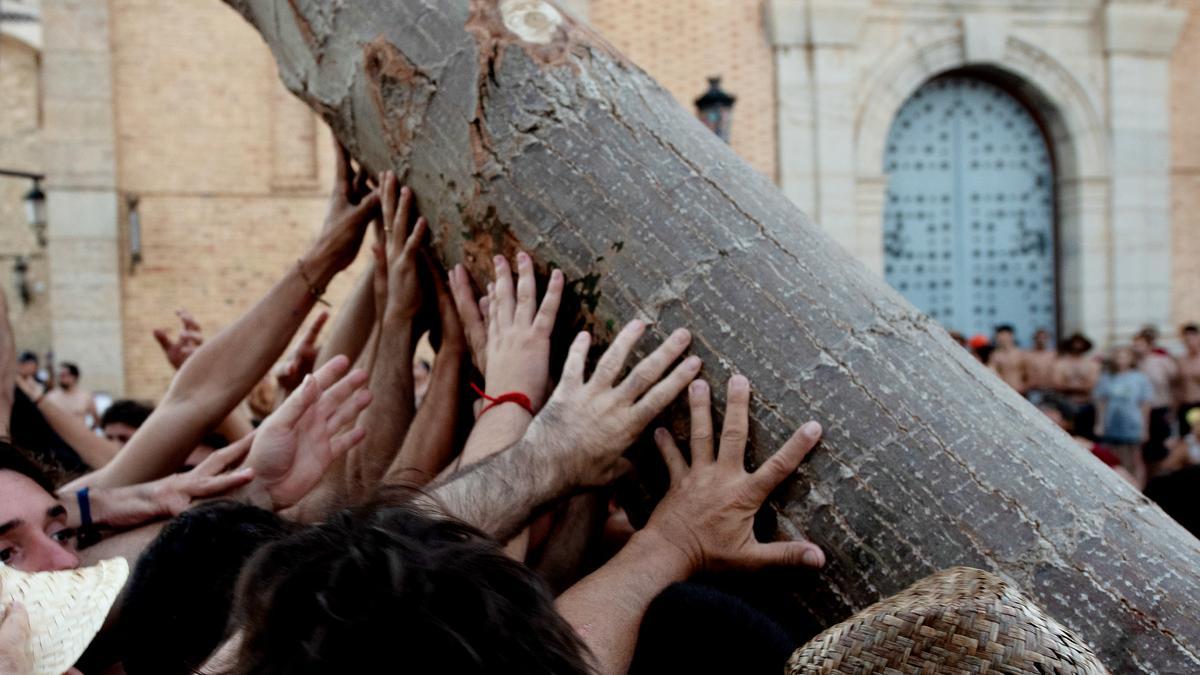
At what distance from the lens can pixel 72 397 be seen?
9.08 meters

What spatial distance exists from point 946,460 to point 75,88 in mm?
12251

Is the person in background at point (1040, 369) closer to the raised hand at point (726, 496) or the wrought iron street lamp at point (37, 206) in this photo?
the wrought iron street lamp at point (37, 206)

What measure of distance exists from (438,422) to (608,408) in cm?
68

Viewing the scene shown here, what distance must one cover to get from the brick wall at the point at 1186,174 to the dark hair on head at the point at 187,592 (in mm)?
14888

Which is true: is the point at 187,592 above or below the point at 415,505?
below

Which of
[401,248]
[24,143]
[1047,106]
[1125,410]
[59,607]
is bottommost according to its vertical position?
[1125,410]

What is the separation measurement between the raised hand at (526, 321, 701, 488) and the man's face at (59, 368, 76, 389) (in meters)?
9.33

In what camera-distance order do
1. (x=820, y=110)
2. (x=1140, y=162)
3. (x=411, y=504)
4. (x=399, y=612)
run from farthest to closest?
(x=1140, y=162)
(x=820, y=110)
(x=411, y=504)
(x=399, y=612)

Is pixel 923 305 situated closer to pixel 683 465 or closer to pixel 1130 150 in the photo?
pixel 1130 150

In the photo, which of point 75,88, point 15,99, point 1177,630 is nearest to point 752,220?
point 1177,630

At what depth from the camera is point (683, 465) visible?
175 cm

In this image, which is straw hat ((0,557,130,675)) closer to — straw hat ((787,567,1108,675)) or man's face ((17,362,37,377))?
straw hat ((787,567,1108,675))

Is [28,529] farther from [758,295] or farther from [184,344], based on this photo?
[184,344]

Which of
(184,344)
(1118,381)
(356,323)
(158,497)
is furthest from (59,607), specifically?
(1118,381)
